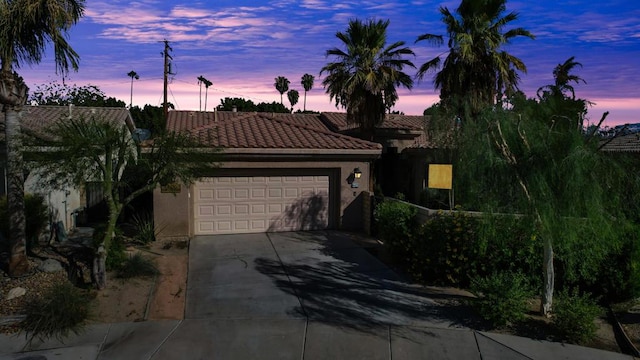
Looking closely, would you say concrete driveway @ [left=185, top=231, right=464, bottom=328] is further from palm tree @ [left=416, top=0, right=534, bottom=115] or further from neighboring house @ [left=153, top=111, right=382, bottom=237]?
palm tree @ [left=416, top=0, right=534, bottom=115]

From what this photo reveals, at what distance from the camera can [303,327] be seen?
7410 mm

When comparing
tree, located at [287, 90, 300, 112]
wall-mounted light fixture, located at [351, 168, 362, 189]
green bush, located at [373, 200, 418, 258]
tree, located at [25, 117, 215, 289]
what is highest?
tree, located at [287, 90, 300, 112]

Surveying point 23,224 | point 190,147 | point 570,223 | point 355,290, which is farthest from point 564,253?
point 23,224

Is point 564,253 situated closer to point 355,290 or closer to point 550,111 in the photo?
point 550,111

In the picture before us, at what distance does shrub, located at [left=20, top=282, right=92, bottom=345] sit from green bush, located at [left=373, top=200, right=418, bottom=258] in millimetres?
6378

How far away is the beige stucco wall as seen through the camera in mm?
13641

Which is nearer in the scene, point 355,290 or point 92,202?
point 355,290

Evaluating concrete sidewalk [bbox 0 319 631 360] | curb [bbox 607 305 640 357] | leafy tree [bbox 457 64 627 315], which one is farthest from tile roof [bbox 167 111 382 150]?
curb [bbox 607 305 640 357]

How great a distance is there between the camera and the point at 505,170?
24.0 ft

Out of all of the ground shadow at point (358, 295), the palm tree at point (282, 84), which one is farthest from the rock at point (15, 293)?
the palm tree at point (282, 84)

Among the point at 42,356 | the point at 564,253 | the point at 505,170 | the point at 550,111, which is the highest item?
the point at 550,111

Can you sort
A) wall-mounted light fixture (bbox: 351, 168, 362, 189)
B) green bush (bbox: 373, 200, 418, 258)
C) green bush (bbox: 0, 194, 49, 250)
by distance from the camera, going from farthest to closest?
wall-mounted light fixture (bbox: 351, 168, 362, 189)
green bush (bbox: 0, 194, 49, 250)
green bush (bbox: 373, 200, 418, 258)

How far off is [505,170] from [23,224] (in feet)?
29.2

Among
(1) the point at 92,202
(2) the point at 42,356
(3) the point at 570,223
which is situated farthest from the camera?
(1) the point at 92,202
